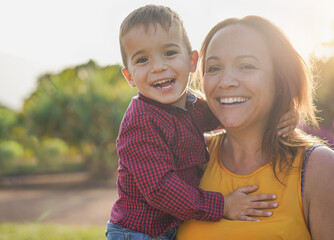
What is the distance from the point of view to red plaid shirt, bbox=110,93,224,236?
2.06m

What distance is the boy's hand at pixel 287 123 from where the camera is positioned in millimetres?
2191

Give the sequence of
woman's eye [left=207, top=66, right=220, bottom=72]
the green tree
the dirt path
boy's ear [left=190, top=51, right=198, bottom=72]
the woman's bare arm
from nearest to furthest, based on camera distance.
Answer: the woman's bare arm, woman's eye [left=207, top=66, right=220, bottom=72], boy's ear [left=190, top=51, right=198, bottom=72], the dirt path, the green tree

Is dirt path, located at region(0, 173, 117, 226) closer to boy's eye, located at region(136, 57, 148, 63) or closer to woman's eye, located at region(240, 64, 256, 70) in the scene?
boy's eye, located at region(136, 57, 148, 63)

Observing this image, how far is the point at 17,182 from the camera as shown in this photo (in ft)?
51.0

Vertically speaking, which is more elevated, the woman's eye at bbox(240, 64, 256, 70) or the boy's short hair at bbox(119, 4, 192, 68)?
the boy's short hair at bbox(119, 4, 192, 68)

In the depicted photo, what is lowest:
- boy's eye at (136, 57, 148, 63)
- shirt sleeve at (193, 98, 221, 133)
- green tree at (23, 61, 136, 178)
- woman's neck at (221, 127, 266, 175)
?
woman's neck at (221, 127, 266, 175)

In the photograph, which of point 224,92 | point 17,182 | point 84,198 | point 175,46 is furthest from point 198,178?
point 17,182

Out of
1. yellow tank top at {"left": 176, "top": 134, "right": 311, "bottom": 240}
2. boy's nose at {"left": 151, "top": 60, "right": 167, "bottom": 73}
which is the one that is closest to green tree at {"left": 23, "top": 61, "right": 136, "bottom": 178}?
boy's nose at {"left": 151, "top": 60, "right": 167, "bottom": 73}

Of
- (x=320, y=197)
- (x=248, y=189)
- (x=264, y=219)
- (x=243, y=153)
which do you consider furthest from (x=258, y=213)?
(x=243, y=153)

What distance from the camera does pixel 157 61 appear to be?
2234 mm

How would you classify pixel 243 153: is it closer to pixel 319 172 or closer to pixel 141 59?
pixel 319 172

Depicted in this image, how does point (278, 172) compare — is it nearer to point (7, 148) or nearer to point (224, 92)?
point (224, 92)

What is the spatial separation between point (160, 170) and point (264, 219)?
1.89ft

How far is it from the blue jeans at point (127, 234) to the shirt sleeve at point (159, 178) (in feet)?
0.79
